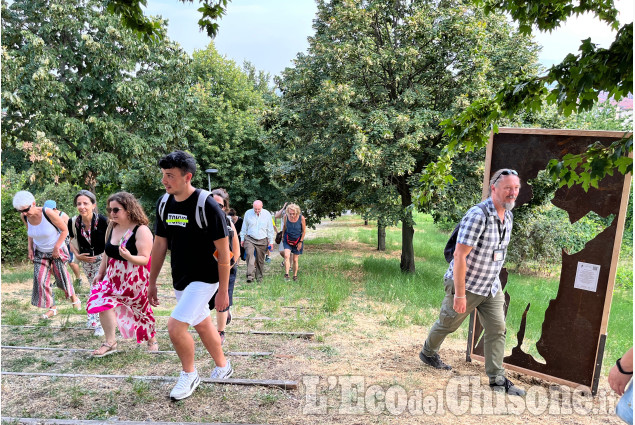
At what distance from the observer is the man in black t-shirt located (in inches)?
145

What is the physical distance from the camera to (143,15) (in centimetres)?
388

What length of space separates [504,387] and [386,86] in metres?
9.71

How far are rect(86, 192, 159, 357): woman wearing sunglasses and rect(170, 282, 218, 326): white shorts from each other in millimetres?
→ 1094

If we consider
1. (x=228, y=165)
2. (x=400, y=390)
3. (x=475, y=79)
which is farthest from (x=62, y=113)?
(x=400, y=390)

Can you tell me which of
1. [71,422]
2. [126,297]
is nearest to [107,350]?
[126,297]

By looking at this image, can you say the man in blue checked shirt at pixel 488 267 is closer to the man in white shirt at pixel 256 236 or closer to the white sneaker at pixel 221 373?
the white sneaker at pixel 221 373

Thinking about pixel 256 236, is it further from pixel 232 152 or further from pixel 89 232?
pixel 232 152

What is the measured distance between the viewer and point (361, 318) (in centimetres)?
704

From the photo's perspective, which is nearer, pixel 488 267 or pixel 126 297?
pixel 488 267

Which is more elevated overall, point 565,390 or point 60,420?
point 60,420

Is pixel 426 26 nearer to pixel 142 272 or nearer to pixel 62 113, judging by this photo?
pixel 142 272

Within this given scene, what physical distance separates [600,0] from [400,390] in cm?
368

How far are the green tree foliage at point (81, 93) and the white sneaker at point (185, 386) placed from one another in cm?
1420

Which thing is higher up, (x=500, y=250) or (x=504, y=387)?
(x=500, y=250)
